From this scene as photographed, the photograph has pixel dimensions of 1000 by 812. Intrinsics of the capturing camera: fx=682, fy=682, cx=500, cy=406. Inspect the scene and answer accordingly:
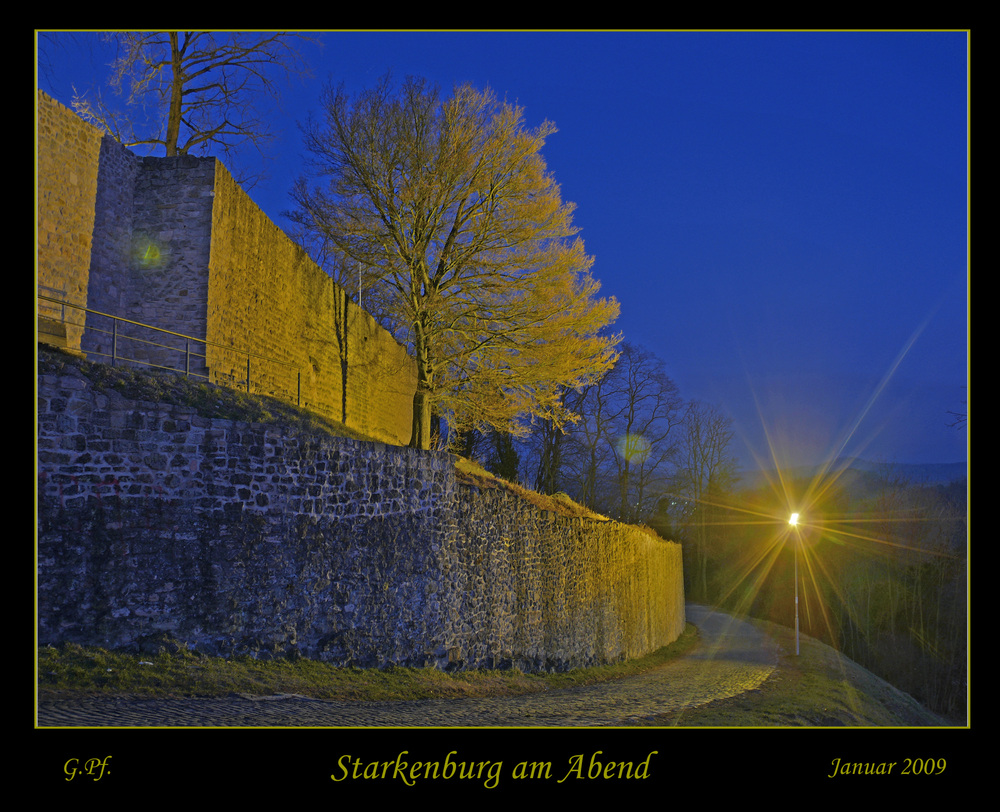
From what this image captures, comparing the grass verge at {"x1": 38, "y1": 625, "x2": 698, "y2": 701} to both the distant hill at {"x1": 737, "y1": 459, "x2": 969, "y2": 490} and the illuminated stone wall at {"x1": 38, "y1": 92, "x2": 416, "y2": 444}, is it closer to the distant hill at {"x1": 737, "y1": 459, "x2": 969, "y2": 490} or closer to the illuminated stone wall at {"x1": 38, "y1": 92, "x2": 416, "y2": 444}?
the illuminated stone wall at {"x1": 38, "y1": 92, "x2": 416, "y2": 444}

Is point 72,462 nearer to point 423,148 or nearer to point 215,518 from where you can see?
point 215,518

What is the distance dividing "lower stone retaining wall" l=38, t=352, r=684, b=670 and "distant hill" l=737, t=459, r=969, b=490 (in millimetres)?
29196

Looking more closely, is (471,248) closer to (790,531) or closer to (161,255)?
(161,255)

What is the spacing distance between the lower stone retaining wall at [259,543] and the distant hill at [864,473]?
95.8ft

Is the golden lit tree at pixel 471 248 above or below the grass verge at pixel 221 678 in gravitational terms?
above

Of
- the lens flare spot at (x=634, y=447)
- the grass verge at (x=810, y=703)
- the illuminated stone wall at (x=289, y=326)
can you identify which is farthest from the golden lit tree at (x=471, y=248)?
the lens flare spot at (x=634, y=447)

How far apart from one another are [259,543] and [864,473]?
136 ft

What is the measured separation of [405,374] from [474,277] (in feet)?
31.1

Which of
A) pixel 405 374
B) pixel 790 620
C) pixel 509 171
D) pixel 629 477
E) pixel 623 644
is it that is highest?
pixel 509 171

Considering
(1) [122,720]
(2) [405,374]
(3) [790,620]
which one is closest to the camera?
(1) [122,720]

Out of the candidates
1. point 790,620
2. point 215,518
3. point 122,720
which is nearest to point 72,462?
point 215,518

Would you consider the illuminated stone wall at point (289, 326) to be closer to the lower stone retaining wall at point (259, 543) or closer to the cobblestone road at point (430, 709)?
the lower stone retaining wall at point (259, 543)

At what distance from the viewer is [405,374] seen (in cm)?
2673

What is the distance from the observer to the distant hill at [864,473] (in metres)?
35.9
